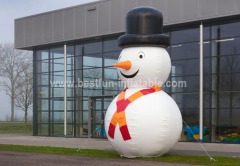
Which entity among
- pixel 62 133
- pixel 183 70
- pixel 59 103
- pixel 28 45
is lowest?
pixel 62 133

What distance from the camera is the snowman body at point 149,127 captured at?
12078 mm

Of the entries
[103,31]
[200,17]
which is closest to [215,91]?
[200,17]

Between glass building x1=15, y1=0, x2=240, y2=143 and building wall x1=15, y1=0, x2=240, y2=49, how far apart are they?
0.04 m

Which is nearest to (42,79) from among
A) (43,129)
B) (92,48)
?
(43,129)

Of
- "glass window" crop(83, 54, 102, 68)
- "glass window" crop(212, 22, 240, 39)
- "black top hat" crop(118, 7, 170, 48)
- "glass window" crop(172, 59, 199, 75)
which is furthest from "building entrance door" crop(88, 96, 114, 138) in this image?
"black top hat" crop(118, 7, 170, 48)

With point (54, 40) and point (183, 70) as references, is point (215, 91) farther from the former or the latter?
point (54, 40)

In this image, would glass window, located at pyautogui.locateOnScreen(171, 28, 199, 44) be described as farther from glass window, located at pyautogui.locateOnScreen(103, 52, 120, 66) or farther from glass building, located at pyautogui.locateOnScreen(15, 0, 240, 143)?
glass window, located at pyautogui.locateOnScreen(103, 52, 120, 66)

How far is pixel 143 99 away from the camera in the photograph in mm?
12344

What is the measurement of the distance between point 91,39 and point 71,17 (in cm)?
155

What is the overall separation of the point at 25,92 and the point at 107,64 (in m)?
18.8

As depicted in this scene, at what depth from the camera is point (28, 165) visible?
38.4 feet

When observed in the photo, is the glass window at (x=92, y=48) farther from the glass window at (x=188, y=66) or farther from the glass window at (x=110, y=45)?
the glass window at (x=188, y=66)

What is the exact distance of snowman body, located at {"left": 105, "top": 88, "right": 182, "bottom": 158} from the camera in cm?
1208

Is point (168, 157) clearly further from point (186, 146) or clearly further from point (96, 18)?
point (96, 18)
